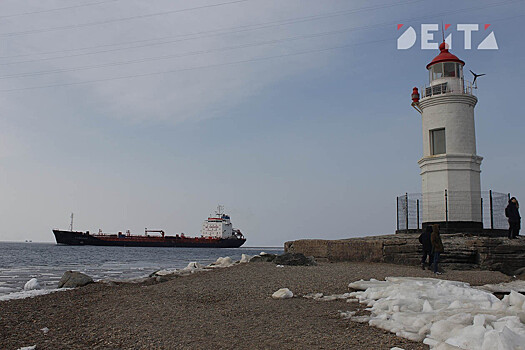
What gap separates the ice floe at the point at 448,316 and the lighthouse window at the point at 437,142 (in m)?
9.61

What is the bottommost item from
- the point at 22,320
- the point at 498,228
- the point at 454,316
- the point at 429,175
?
the point at 22,320

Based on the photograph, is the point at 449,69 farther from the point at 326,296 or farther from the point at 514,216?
the point at 326,296

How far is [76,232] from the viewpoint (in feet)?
226

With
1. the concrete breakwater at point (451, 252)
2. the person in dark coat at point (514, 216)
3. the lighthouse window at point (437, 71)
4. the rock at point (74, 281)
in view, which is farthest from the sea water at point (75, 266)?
the lighthouse window at point (437, 71)

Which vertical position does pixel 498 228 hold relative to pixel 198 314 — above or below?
above

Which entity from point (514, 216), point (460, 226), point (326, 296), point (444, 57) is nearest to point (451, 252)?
point (514, 216)

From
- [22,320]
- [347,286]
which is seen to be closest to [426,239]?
[347,286]

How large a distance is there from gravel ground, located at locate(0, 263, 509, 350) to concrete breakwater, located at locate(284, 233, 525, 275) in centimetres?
291

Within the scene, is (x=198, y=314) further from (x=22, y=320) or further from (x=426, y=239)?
(x=426, y=239)

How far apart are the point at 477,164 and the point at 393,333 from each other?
470 inches

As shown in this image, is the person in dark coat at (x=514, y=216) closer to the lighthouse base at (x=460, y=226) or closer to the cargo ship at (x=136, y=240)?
the lighthouse base at (x=460, y=226)

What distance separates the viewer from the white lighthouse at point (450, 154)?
1430 centimetres

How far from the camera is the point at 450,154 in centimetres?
1448

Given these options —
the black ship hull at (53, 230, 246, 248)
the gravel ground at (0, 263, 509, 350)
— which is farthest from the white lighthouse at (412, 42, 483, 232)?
the black ship hull at (53, 230, 246, 248)
